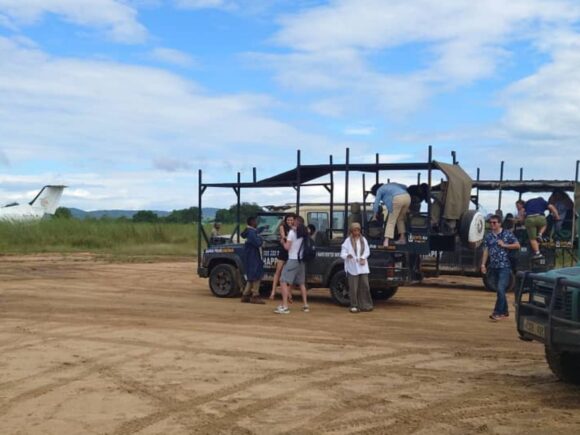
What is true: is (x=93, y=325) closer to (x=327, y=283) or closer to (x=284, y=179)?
(x=327, y=283)

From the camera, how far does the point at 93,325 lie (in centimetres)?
1116

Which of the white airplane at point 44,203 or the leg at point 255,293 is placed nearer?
the leg at point 255,293

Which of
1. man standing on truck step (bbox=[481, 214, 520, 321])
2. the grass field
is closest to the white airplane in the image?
the grass field

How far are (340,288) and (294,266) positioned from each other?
1.27m

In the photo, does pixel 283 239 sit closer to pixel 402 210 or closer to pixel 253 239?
pixel 253 239

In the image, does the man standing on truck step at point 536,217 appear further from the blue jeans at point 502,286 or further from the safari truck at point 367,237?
the blue jeans at point 502,286

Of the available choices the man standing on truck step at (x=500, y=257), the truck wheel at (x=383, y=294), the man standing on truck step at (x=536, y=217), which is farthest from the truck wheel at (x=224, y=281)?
the man standing on truck step at (x=536, y=217)

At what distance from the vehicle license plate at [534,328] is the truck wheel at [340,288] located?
7.00 m

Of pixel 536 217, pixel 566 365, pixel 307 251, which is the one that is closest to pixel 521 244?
pixel 536 217

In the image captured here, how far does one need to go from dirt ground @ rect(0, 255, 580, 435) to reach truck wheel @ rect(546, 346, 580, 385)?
200 millimetres

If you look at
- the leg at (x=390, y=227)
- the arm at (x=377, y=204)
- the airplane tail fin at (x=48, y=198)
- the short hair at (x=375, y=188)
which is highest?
the airplane tail fin at (x=48, y=198)

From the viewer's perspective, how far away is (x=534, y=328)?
273 inches

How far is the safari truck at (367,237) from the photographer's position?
1370 cm

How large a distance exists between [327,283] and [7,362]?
7075 millimetres
